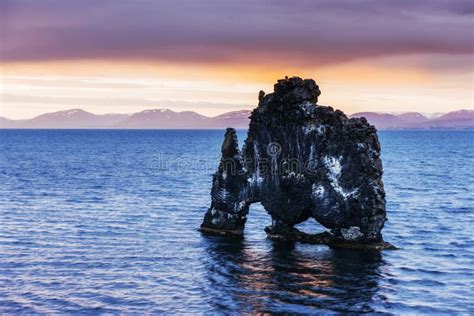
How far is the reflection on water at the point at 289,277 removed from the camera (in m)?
47.5

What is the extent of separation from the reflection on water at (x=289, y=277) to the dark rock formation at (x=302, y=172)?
123 inches

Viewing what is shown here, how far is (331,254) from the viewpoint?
62312 millimetres

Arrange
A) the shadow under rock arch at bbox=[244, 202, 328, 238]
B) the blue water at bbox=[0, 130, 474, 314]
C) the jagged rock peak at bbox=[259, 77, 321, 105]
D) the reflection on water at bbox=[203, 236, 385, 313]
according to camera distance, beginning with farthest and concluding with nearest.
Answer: the shadow under rock arch at bbox=[244, 202, 328, 238] → the jagged rock peak at bbox=[259, 77, 321, 105] → the blue water at bbox=[0, 130, 474, 314] → the reflection on water at bbox=[203, 236, 385, 313]

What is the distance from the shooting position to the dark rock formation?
210 feet

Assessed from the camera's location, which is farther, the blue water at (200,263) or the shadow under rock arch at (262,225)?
the shadow under rock arch at (262,225)

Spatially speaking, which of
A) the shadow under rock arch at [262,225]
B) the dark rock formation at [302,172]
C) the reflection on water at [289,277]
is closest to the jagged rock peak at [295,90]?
the dark rock formation at [302,172]

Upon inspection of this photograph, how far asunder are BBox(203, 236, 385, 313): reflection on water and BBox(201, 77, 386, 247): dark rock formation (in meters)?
3.13

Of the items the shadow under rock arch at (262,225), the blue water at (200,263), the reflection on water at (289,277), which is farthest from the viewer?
the shadow under rock arch at (262,225)

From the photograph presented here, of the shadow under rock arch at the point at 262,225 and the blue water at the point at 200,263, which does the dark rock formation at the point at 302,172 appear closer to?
the blue water at the point at 200,263

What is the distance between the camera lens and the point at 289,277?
5466 centimetres

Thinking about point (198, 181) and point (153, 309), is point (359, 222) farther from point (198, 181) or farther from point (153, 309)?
point (198, 181)

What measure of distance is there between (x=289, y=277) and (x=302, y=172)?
51.8 feet

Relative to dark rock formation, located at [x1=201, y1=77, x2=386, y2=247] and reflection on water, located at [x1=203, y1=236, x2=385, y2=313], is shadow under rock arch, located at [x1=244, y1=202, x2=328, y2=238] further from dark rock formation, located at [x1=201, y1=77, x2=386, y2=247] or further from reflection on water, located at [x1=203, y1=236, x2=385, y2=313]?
reflection on water, located at [x1=203, y1=236, x2=385, y2=313]

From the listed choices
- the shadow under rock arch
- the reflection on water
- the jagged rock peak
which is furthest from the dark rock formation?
the shadow under rock arch
